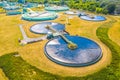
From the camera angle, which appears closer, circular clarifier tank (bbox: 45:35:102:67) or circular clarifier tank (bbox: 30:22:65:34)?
circular clarifier tank (bbox: 45:35:102:67)

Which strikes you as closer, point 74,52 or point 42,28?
point 74,52

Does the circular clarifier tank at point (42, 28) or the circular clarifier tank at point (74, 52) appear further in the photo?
the circular clarifier tank at point (42, 28)

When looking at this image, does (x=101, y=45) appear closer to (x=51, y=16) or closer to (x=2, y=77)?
(x=2, y=77)

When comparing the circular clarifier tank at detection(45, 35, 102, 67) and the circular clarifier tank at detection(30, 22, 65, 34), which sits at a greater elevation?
the circular clarifier tank at detection(30, 22, 65, 34)

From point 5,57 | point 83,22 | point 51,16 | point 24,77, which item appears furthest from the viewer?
point 51,16

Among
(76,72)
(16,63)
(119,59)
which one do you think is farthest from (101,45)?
(16,63)

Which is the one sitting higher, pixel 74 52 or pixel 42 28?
pixel 42 28

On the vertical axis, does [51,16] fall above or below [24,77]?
above

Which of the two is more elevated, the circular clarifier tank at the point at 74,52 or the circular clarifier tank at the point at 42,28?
the circular clarifier tank at the point at 42,28
